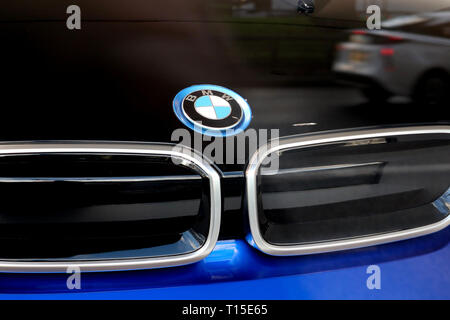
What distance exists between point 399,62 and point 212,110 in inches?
25.0

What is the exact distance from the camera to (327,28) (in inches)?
67.0

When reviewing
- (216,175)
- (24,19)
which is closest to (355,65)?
(216,175)

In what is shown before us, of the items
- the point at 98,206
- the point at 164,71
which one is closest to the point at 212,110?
the point at 164,71

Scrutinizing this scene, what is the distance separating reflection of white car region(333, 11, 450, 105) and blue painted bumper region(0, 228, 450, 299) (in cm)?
47

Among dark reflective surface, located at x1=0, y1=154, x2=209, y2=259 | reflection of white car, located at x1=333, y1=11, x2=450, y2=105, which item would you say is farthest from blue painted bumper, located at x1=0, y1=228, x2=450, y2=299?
reflection of white car, located at x1=333, y1=11, x2=450, y2=105

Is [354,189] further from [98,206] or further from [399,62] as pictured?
[98,206]

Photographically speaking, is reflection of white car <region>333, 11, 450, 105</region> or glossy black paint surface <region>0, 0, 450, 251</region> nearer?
glossy black paint surface <region>0, 0, 450, 251</region>

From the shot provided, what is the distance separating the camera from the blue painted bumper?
133 cm

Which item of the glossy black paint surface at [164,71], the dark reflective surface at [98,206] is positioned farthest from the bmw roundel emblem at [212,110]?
the dark reflective surface at [98,206]

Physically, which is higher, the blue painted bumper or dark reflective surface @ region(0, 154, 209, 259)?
dark reflective surface @ region(0, 154, 209, 259)

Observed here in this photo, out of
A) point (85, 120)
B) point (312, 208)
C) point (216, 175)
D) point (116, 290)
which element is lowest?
point (116, 290)

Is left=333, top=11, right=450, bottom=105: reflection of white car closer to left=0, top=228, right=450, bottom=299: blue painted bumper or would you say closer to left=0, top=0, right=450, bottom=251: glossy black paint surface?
left=0, top=0, right=450, bottom=251: glossy black paint surface
